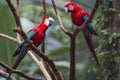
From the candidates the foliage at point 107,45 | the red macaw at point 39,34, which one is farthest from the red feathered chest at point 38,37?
the foliage at point 107,45

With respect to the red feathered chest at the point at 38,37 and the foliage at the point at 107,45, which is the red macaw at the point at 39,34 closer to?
the red feathered chest at the point at 38,37

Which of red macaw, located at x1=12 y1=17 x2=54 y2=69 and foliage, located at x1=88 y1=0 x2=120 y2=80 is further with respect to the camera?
foliage, located at x1=88 y1=0 x2=120 y2=80

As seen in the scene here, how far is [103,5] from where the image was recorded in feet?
7.50

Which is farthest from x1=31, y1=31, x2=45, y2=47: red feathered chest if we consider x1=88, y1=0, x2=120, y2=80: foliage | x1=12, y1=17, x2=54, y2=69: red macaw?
x1=88, y1=0, x2=120, y2=80: foliage

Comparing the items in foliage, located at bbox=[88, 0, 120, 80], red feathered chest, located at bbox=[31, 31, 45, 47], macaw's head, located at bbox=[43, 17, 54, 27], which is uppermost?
macaw's head, located at bbox=[43, 17, 54, 27]

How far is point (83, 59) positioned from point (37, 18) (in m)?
2.27

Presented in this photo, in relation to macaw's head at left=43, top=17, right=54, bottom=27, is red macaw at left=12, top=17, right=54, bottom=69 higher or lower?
lower

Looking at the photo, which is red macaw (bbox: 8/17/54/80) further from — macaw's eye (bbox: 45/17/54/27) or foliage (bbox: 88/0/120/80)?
foliage (bbox: 88/0/120/80)

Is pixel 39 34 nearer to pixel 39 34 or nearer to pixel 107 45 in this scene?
pixel 39 34

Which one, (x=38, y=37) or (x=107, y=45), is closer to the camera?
(x=38, y=37)

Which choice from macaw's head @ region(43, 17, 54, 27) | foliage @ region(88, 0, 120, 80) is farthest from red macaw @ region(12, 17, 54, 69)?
foliage @ region(88, 0, 120, 80)

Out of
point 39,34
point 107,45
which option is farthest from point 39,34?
point 107,45

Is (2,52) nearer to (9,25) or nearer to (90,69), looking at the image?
(9,25)

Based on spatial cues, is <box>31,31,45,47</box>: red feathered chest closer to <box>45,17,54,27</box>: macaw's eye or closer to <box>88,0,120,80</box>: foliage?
<box>45,17,54,27</box>: macaw's eye
